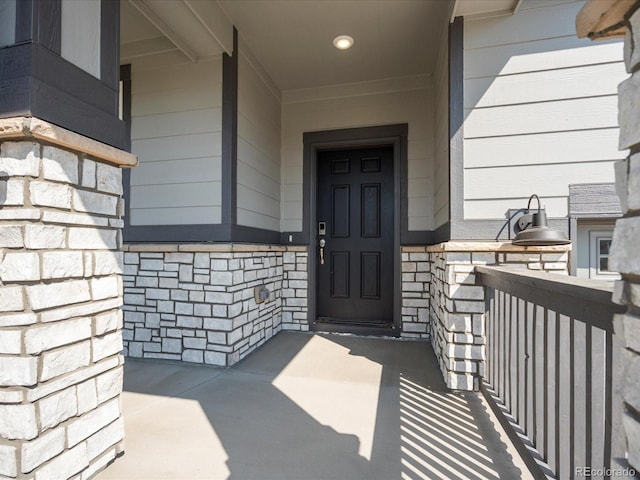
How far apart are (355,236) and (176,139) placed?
2135mm

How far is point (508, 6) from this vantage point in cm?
212

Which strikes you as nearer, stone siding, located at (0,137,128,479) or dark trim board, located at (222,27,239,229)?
stone siding, located at (0,137,128,479)

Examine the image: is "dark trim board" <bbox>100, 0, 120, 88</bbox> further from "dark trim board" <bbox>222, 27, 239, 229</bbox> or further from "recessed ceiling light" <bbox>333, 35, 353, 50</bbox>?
"recessed ceiling light" <bbox>333, 35, 353, 50</bbox>

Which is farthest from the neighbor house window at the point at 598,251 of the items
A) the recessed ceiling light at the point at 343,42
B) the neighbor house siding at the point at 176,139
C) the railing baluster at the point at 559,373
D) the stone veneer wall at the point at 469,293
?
the neighbor house siding at the point at 176,139

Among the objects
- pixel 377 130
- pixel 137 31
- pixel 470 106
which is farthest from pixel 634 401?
pixel 137 31

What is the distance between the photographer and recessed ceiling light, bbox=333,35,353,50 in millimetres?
2846

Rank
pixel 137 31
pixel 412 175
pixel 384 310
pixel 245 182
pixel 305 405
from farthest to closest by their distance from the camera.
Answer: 1. pixel 384 310
2. pixel 412 175
3. pixel 245 182
4. pixel 137 31
5. pixel 305 405

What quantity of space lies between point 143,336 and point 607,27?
3280 millimetres

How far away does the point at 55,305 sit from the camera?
1.22 metres

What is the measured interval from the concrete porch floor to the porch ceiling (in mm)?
2615

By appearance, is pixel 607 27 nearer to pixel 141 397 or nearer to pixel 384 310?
pixel 141 397

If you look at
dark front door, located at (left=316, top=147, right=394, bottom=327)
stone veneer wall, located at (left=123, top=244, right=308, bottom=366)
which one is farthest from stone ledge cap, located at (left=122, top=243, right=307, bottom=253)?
dark front door, located at (left=316, top=147, right=394, bottom=327)

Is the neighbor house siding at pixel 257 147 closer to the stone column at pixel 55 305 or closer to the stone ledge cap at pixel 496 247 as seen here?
the stone column at pixel 55 305

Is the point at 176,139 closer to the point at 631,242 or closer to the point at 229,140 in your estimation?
the point at 229,140
